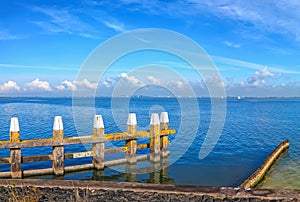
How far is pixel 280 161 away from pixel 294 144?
8.71 metres

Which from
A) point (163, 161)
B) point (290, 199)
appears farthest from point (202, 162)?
point (290, 199)

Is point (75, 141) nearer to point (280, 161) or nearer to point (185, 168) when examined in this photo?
point (185, 168)

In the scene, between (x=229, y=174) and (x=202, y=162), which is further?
(x=202, y=162)

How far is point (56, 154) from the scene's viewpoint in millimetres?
12820

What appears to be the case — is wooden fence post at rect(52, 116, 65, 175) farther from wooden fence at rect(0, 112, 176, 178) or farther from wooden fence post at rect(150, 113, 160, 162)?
wooden fence post at rect(150, 113, 160, 162)

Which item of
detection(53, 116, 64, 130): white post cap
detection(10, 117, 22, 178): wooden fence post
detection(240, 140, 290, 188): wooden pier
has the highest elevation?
detection(53, 116, 64, 130): white post cap

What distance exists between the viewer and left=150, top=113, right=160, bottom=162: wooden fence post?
1535 centimetres

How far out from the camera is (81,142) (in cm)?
1298

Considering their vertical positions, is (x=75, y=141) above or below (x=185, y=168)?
above

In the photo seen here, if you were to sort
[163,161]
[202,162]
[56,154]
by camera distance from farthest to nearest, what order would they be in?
[202,162]
[163,161]
[56,154]

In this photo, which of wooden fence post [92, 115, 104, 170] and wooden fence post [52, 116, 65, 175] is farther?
wooden fence post [92, 115, 104, 170]

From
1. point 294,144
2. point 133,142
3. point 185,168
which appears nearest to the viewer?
point 133,142

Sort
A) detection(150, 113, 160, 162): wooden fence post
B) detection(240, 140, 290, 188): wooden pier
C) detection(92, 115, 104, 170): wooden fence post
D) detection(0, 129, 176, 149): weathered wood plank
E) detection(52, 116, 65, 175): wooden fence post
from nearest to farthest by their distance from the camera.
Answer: detection(0, 129, 176, 149): weathered wood plank → detection(240, 140, 290, 188): wooden pier → detection(52, 116, 65, 175): wooden fence post → detection(92, 115, 104, 170): wooden fence post → detection(150, 113, 160, 162): wooden fence post

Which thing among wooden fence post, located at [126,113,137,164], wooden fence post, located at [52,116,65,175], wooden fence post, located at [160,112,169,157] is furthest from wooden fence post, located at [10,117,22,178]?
wooden fence post, located at [160,112,169,157]
